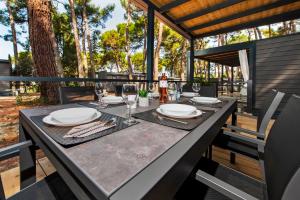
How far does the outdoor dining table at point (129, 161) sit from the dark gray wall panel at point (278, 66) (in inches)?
166

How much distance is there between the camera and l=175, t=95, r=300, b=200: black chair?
39 cm

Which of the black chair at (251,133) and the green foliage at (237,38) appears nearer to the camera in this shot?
the black chair at (251,133)

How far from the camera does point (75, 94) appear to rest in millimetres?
1506

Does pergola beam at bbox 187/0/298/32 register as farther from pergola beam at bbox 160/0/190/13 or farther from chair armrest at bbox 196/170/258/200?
chair armrest at bbox 196/170/258/200

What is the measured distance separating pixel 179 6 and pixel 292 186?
3440 mm

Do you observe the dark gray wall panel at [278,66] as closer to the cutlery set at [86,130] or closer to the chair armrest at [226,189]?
the chair armrest at [226,189]

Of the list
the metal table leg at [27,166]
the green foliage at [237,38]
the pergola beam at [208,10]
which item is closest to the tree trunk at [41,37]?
the pergola beam at [208,10]

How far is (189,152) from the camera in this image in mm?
469

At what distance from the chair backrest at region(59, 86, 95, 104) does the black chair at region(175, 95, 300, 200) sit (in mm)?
1240

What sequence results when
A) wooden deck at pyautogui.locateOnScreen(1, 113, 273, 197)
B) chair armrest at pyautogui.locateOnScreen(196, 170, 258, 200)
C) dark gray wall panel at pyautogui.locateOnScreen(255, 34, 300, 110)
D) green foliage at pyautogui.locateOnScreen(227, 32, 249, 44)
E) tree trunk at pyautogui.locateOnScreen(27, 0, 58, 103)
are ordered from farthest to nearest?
green foliage at pyautogui.locateOnScreen(227, 32, 249, 44) → dark gray wall panel at pyautogui.locateOnScreen(255, 34, 300, 110) → tree trunk at pyautogui.locateOnScreen(27, 0, 58, 103) → wooden deck at pyautogui.locateOnScreen(1, 113, 273, 197) → chair armrest at pyautogui.locateOnScreen(196, 170, 258, 200)

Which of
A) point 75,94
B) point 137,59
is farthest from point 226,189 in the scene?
point 137,59

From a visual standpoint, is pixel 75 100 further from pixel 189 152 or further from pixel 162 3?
pixel 162 3

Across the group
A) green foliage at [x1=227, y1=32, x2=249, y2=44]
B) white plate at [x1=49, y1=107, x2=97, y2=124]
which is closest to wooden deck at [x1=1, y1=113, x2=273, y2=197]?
white plate at [x1=49, y1=107, x2=97, y2=124]

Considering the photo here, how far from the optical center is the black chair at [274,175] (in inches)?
15.2
